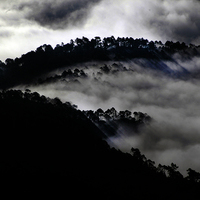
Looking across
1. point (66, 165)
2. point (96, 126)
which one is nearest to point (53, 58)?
point (96, 126)

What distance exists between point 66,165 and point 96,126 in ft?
158

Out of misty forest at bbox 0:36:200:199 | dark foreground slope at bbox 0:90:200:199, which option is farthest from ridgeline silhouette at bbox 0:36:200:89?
dark foreground slope at bbox 0:90:200:199

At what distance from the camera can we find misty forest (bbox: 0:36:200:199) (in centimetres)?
5812

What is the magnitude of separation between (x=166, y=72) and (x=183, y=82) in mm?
14188

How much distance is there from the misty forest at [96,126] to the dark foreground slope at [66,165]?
22cm

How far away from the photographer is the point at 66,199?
5184cm

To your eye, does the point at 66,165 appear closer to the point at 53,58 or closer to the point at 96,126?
the point at 96,126

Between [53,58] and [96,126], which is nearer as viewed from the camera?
[96,126]

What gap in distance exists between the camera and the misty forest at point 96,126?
5812 cm

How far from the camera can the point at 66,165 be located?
205 feet

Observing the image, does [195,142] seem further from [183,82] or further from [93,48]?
[93,48]

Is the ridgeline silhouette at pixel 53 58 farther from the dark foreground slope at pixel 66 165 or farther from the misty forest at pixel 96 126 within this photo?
the dark foreground slope at pixel 66 165

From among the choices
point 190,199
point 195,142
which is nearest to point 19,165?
point 190,199

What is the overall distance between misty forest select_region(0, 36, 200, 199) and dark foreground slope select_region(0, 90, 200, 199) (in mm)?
216
